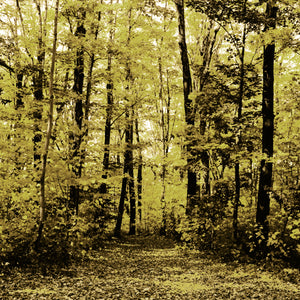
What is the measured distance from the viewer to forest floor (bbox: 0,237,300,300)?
599 cm

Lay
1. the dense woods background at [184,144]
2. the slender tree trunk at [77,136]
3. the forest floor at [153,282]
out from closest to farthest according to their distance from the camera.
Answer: the forest floor at [153,282] < the dense woods background at [184,144] < the slender tree trunk at [77,136]

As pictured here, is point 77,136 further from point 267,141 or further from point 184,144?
point 267,141

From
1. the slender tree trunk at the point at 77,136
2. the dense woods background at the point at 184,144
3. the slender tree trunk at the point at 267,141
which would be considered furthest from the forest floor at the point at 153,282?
the slender tree trunk at the point at 77,136

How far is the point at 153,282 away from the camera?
23.7 ft

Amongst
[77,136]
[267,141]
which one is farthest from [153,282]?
[267,141]

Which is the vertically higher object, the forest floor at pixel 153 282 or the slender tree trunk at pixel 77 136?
the slender tree trunk at pixel 77 136

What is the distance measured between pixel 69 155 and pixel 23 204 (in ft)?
6.41

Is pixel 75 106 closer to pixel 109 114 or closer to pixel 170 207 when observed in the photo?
pixel 109 114

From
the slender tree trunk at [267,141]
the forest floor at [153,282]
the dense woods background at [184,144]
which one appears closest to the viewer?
the forest floor at [153,282]

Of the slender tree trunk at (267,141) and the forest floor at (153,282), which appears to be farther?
A: the slender tree trunk at (267,141)

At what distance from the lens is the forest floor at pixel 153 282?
19.6 feet

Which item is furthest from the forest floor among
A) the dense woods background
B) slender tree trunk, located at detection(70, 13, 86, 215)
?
slender tree trunk, located at detection(70, 13, 86, 215)

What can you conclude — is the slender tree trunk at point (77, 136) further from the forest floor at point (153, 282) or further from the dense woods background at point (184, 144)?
the forest floor at point (153, 282)

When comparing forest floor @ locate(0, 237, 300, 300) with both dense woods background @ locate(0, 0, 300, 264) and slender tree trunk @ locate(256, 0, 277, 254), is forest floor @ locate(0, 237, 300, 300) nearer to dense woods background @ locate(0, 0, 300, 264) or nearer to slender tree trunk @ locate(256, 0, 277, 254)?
dense woods background @ locate(0, 0, 300, 264)
